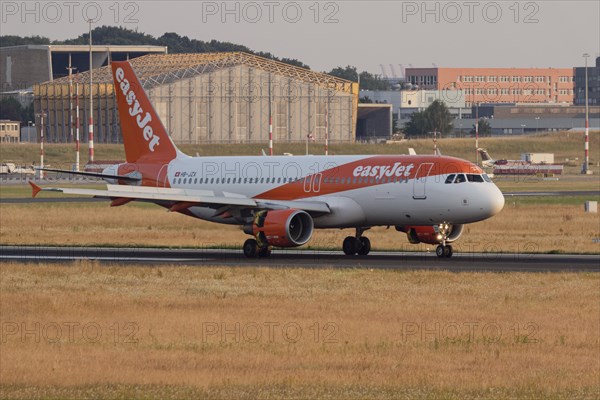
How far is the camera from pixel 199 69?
17938cm

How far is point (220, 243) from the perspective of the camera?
56906mm

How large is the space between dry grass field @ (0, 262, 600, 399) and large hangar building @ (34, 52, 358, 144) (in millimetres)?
135091

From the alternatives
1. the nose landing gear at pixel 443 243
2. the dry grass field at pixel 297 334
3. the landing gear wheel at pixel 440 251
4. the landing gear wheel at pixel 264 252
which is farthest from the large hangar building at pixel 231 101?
the dry grass field at pixel 297 334

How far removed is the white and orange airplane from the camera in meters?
46.2

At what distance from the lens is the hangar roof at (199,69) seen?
17825cm

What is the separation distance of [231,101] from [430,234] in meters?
132

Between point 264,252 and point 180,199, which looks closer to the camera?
point 264,252

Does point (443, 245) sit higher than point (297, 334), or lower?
higher

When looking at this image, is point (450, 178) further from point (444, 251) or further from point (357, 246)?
point (357, 246)
